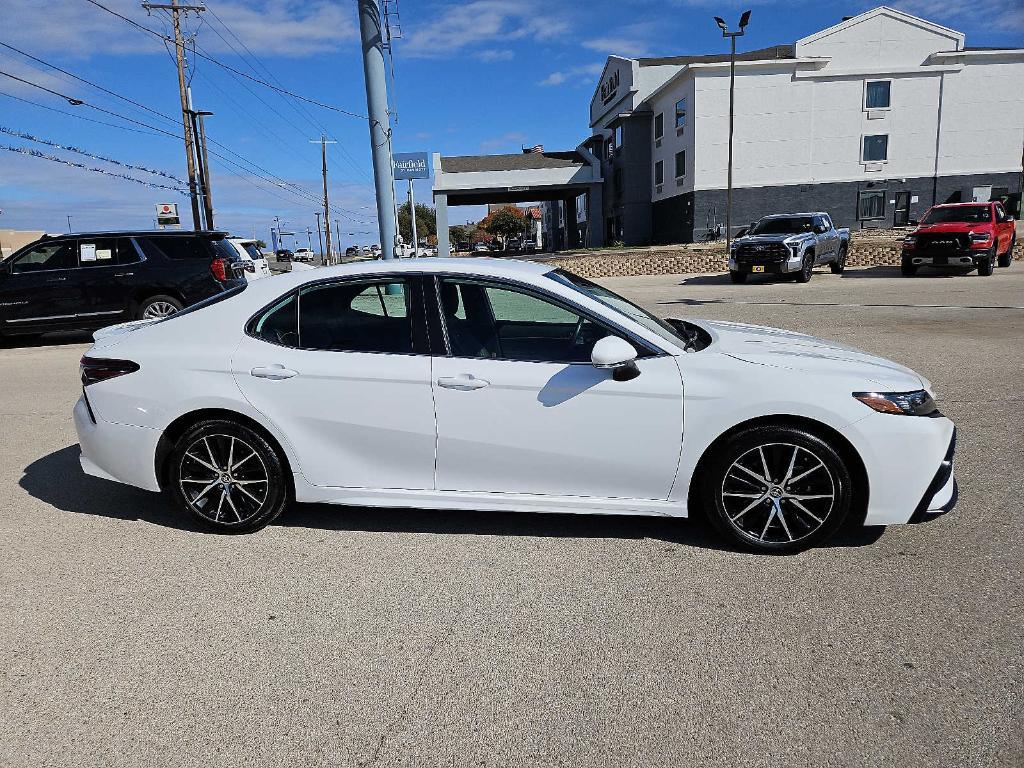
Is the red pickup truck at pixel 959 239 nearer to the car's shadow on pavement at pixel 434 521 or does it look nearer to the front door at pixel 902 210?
the car's shadow on pavement at pixel 434 521

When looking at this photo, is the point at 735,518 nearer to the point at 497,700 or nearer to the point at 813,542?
the point at 813,542

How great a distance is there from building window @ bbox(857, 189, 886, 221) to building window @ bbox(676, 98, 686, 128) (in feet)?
35.8

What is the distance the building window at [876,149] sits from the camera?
40.6m

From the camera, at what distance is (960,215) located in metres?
21.2

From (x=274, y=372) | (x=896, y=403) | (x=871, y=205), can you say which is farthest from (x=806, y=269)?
(x=871, y=205)

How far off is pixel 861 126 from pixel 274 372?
44.3m

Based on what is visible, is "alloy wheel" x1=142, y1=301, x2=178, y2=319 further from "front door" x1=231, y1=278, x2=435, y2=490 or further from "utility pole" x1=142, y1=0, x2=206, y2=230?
"utility pole" x1=142, y1=0, x2=206, y2=230

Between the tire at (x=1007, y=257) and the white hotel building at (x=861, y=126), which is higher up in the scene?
the white hotel building at (x=861, y=126)

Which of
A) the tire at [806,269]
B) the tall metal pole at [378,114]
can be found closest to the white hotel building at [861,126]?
the tire at [806,269]

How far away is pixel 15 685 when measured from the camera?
2832mm

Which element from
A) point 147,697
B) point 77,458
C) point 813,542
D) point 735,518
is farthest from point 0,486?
point 813,542

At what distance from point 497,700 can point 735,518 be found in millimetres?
1671

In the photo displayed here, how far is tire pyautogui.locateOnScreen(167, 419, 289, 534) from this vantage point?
13.2ft

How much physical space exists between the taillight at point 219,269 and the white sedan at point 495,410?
827 cm
